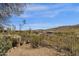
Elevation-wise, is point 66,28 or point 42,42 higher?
point 66,28

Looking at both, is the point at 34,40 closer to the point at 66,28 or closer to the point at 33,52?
the point at 33,52

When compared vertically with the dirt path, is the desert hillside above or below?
above

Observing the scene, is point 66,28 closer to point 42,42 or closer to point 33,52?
point 42,42

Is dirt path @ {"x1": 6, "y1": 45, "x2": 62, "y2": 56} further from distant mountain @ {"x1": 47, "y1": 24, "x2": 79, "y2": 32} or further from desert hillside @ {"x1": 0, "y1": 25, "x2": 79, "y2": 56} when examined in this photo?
distant mountain @ {"x1": 47, "y1": 24, "x2": 79, "y2": 32}

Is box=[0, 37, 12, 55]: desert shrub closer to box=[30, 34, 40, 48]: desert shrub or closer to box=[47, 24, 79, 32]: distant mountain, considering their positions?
box=[30, 34, 40, 48]: desert shrub

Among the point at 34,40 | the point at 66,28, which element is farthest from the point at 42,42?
the point at 66,28

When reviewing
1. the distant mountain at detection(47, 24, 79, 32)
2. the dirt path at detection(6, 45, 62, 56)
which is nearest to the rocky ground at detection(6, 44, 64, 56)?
the dirt path at detection(6, 45, 62, 56)

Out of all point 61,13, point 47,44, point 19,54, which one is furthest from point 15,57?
point 61,13

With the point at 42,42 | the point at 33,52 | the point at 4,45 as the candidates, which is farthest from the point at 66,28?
the point at 4,45

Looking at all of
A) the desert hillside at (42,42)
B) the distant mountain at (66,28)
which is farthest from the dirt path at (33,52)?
the distant mountain at (66,28)

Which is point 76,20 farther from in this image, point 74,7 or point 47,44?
point 47,44

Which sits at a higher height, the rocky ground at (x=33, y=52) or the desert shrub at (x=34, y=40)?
the desert shrub at (x=34, y=40)

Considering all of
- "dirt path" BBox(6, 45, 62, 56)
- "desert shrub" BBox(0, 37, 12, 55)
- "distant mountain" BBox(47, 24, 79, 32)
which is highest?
"distant mountain" BBox(47, 24, 79, 32)

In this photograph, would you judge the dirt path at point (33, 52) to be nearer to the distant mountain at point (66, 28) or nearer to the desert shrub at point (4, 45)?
the desert shrub at point (4, 45)
